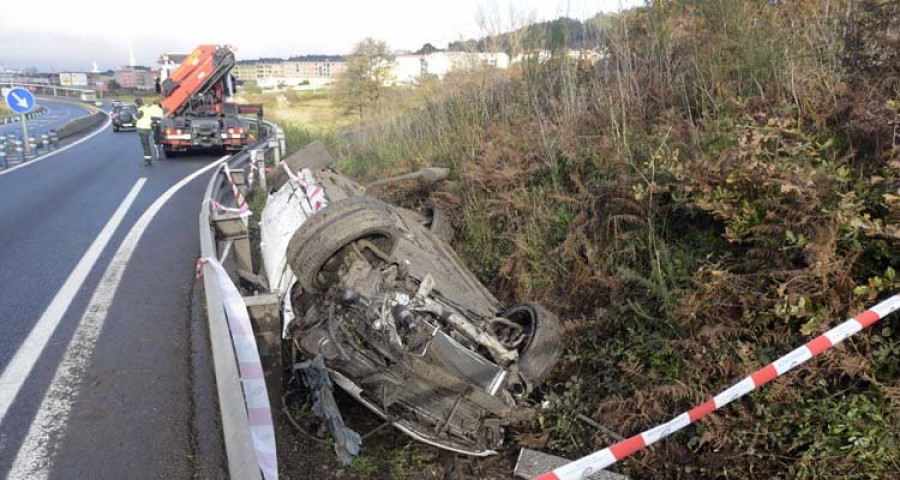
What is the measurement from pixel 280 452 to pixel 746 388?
249 centimetres

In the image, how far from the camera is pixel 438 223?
5.50 m

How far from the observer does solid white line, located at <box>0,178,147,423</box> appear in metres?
3.73

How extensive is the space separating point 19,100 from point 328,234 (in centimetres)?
1654

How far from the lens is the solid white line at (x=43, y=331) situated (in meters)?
3.73

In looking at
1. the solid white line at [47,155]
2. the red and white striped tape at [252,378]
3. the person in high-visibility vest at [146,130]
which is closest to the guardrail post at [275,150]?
the person in high-visibility vest at [146,130]

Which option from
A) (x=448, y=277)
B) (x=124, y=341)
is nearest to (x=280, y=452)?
(x=448, y=277)

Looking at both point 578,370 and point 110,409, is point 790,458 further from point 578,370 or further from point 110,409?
point 110,409

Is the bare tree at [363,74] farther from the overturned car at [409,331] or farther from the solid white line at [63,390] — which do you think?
the overturned car at [409,331]

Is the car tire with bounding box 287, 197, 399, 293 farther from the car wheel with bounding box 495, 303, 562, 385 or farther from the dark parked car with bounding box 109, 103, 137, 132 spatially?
the dark parked car with bounding box 109, 103, 137, 132

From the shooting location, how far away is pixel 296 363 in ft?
12.1

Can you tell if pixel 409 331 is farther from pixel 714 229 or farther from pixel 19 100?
pixel 19 100

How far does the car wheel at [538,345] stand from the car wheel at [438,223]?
5.87 feet

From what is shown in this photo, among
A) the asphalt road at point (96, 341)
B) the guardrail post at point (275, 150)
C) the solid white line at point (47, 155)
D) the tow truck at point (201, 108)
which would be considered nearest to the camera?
the asphalt road at point (96, 341)

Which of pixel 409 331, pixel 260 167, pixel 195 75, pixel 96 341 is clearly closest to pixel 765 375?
pixel 409 331
